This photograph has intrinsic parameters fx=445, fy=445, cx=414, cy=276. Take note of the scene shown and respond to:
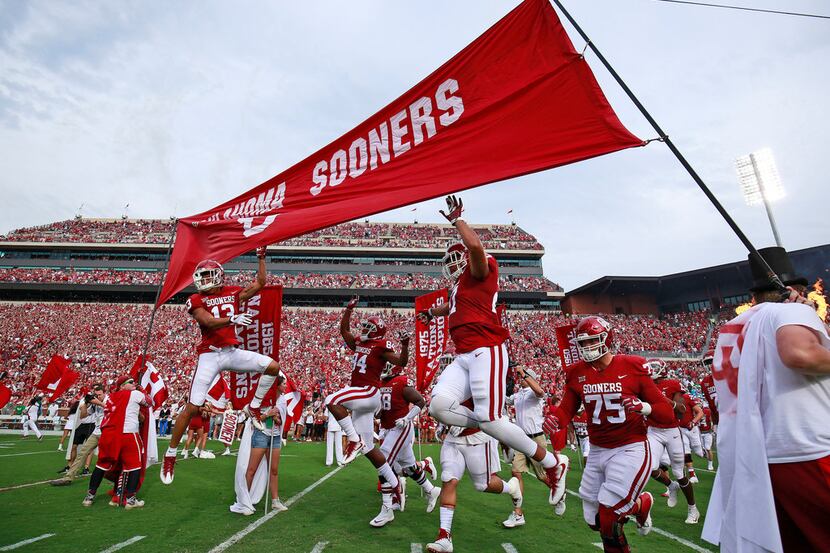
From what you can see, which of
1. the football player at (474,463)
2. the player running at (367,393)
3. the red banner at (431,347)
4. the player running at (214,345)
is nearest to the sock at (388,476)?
the player running at (367,393)

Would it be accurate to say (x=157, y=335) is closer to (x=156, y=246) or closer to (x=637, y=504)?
(x=156, y=246)

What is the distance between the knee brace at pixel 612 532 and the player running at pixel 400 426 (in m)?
3.05

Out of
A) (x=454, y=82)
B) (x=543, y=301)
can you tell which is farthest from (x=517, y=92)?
(x=543, y=301)

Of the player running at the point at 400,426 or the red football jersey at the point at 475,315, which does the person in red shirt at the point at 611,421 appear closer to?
the red football jersey at the point at 475,315

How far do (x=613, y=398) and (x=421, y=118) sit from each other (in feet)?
11.2

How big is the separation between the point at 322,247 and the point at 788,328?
55977 millimetres

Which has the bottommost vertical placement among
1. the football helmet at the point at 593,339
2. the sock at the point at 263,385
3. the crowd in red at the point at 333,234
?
the sock at the point at 263,385

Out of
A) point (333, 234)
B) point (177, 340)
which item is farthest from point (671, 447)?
point (333, 234)

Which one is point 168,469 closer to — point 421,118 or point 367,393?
point 367,393

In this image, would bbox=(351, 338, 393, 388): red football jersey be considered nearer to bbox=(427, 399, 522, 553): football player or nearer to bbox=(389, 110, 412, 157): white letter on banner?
bbox=(427, 399, 522, 553): football player

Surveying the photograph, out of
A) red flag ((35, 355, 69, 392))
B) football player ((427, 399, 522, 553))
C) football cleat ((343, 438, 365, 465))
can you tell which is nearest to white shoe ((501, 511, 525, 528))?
football player ((427, 399, 522, 553))

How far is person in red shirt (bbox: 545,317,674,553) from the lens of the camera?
12.9 ft

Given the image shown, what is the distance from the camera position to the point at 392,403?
22.8 ft

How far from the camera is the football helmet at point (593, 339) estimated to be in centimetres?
438
